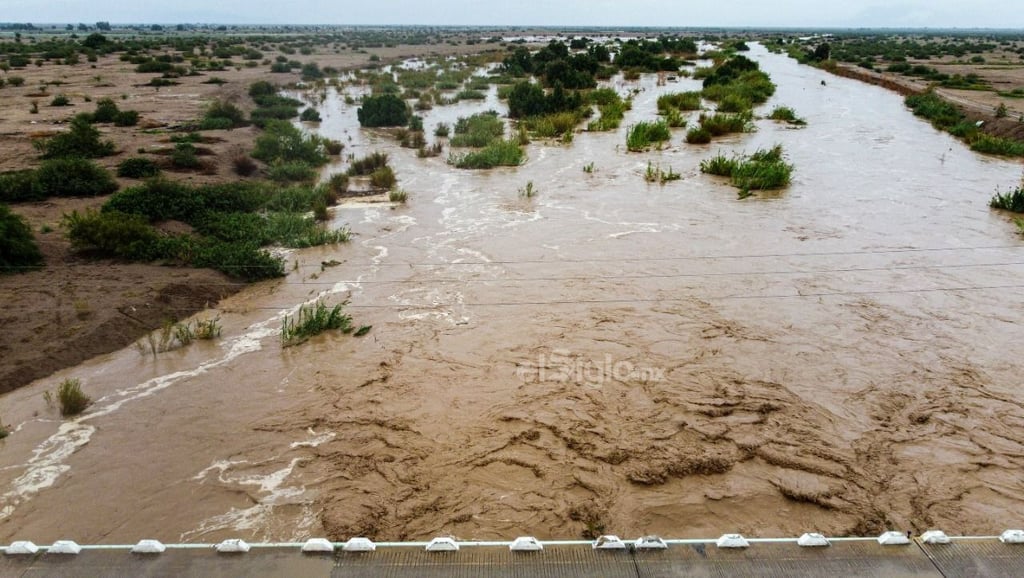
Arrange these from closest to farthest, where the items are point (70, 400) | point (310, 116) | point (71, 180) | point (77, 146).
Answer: point (70, 400) < point (71, 180) < point (77, 146) < point (310, 116)

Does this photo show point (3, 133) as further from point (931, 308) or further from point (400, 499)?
point (931, 308)

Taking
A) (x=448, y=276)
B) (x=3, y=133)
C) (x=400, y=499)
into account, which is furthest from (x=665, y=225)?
(x=3, y=133)

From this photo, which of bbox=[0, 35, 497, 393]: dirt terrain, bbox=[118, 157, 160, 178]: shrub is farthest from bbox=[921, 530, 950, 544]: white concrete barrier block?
bbox=[118, 157, 160, 178]: shrub

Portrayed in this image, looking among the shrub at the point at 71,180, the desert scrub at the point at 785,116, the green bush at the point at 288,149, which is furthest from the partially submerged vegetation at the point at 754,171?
the shrub at the point at 71,180

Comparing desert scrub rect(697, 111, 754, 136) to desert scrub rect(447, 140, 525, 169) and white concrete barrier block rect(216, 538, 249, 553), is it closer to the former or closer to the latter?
desert scrub rect(447, 140, 525, 169)

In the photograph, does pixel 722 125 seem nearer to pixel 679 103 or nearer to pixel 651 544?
pixel 679 103

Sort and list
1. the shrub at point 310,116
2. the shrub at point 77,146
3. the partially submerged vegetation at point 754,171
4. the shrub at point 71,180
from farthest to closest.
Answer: the shrub at point 310,116
the shrub at point 77,146
the partially submerged vegetation at point 754,171
the shrub at point 71,180

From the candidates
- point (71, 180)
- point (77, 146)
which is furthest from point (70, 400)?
point (77, 146)

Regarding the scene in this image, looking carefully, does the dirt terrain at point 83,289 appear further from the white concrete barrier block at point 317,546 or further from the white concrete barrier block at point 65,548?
the white concrete barrier block at point 317,546
